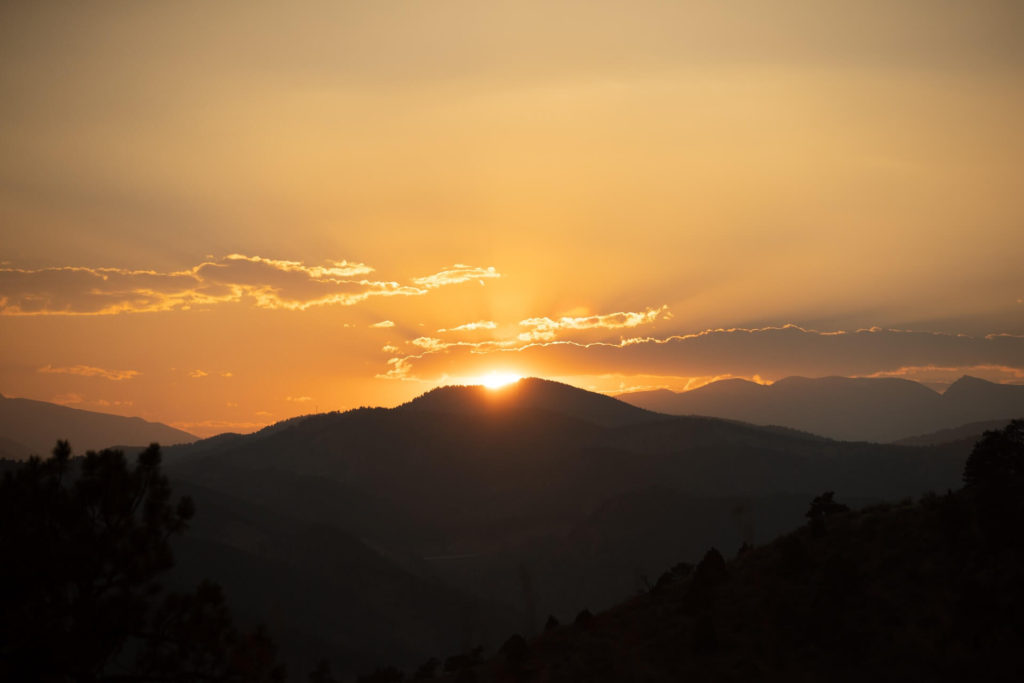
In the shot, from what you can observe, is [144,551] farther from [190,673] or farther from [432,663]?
[432,663]

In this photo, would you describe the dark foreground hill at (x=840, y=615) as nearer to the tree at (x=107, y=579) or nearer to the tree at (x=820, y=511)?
the tree at (x=820, y=511)

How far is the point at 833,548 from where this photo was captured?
51781 millimetres

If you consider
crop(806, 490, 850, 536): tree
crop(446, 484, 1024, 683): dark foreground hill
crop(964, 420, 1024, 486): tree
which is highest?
crop(964, 420, 1024, 486): tree

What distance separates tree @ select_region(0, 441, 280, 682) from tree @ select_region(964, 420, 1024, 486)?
4691cm

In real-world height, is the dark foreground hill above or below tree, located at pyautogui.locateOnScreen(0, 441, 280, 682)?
below

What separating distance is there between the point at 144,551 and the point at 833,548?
43883mm

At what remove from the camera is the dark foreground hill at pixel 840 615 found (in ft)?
131

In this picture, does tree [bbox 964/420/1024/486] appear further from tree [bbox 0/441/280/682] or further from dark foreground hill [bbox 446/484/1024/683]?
tree [bbox 0/441/280/682]

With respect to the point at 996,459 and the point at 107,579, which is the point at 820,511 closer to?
the point at 996,459

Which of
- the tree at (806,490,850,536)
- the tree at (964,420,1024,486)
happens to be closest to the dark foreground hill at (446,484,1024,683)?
the tree at (806,490,850,536)

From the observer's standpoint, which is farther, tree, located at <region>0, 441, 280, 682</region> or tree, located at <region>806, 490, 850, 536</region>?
tree, located at <region>806, 490, 850, 536</region>

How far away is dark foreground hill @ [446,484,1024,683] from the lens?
3997 centimetres

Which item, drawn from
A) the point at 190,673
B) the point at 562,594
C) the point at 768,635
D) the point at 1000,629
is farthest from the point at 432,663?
the point at 562,594

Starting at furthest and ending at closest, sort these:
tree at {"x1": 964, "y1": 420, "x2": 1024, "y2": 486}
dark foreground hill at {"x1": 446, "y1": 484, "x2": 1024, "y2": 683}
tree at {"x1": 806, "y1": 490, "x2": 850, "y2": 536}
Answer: tree at {"x1": 806, "y1": 490, "x2": 850, "y2": 536} < tree at {"x1": 964, "y1": 420, "x2": 1024, "y2": 486} < dark foreground hill at {"x1": 446, "y1": 484, "x2": 1024, "y2": 683}
